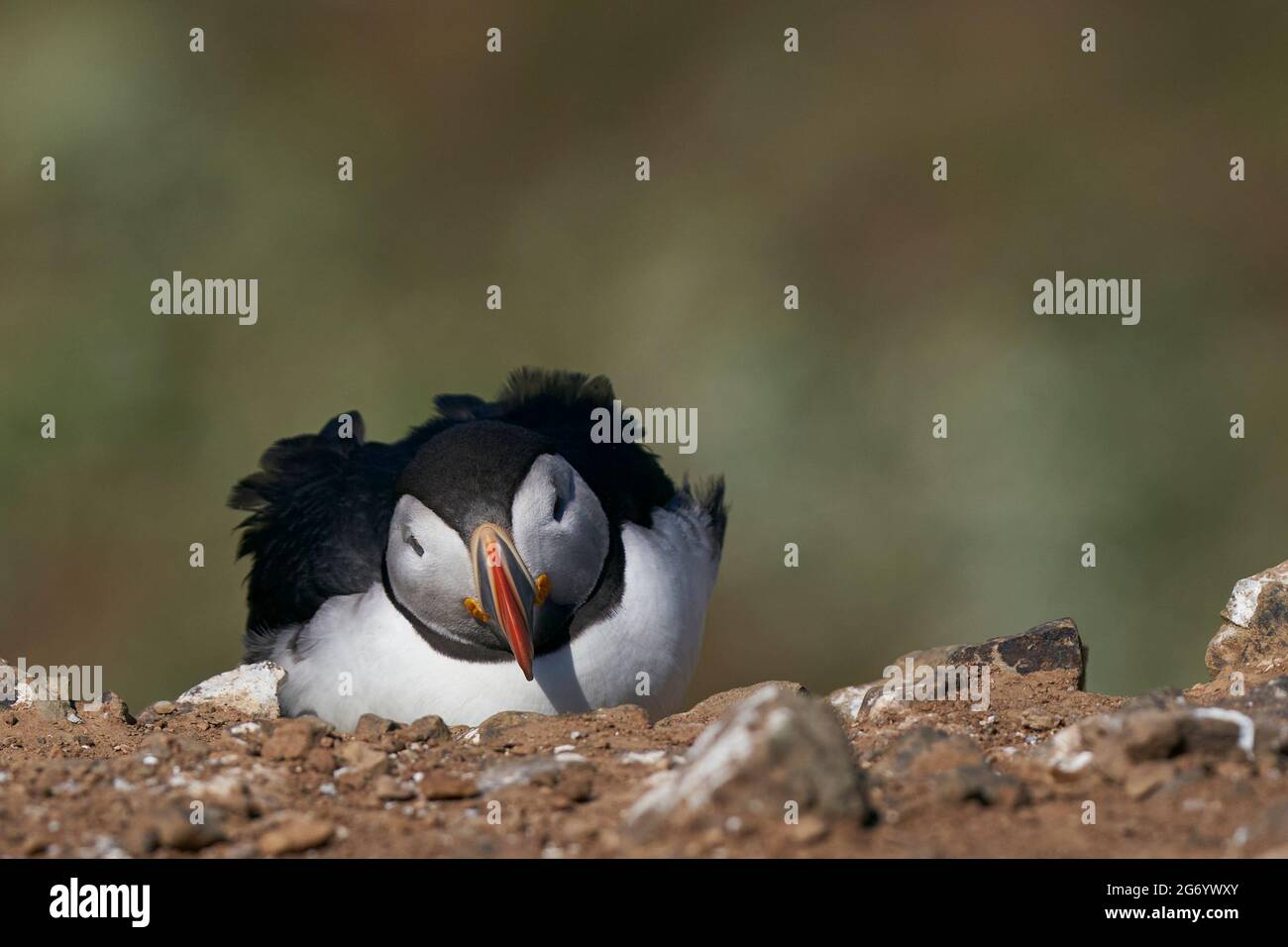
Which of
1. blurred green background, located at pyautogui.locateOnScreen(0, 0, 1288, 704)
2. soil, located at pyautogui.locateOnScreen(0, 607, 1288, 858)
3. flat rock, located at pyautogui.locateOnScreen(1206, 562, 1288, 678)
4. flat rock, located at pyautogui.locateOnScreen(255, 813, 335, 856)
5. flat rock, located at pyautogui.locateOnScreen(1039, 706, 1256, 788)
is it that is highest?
blurred green background, located at pyautogui.locateOnScreen(0, 0, 1288, 704)

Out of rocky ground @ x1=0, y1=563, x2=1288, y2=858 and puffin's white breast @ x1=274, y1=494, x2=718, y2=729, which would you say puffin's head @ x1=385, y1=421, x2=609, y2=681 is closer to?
puffin's white breast @ x1=274, y1=494, x2=718, y2=729

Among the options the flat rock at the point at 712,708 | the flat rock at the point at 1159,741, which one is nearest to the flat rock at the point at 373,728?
the flat rock at the point at 712,708

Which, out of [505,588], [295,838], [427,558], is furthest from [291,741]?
[427,558]

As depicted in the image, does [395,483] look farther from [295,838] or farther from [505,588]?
[295,838]

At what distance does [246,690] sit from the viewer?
5.61m

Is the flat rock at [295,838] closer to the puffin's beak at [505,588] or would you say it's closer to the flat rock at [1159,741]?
the flat rock at [1159,741]

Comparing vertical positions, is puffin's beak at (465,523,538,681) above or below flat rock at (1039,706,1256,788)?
above

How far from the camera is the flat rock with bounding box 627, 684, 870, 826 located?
3057 mm

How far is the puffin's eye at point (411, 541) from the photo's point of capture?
5445 millimetres

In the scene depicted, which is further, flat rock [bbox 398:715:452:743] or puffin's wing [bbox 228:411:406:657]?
puffin's wing [bbox 228:411:406:657]

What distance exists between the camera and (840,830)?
308cm

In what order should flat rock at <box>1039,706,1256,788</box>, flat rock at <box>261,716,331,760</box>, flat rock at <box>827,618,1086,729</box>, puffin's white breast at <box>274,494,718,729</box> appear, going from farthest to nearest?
puffin's white breast at <box>274,494,718,729</box>
flat rock at <box>827,618,1086,729</box>
flat rock at <box>261,716,331,760</box>
flat rock at <box>1039,706,1256,788</box>

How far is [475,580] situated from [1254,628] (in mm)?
2341

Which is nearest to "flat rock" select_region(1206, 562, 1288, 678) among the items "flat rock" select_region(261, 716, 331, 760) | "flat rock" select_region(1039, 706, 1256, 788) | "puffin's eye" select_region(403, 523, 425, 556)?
"flat rock" select_region(1039, 706, 1256, 788)
